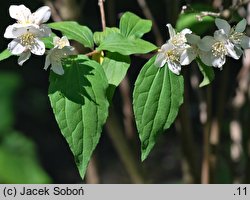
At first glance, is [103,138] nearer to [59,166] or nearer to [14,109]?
[59,166]

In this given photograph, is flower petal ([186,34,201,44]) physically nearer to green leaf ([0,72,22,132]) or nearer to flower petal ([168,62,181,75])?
flower petal ([168,62,181,75])

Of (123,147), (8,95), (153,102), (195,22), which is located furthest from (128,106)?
(8,95)

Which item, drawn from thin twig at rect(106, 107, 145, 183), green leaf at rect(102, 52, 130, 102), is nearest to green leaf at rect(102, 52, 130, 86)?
green leaf at rect(102, 52, 130, 102)

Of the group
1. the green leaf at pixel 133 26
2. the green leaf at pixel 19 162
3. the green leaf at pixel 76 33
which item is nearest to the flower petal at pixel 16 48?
the green leaf at pixel 76 33

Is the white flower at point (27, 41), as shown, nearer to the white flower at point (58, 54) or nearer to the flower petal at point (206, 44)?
the white flower at point (58, 54)

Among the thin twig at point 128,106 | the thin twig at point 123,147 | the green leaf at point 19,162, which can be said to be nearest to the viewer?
the thin twig at point 123,147

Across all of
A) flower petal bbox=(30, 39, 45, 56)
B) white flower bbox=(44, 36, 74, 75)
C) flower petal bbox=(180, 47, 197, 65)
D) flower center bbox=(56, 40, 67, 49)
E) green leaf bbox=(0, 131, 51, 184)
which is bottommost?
green leaf bbox=(0, 131, 51, 184)

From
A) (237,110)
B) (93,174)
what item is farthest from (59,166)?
(237,110)
